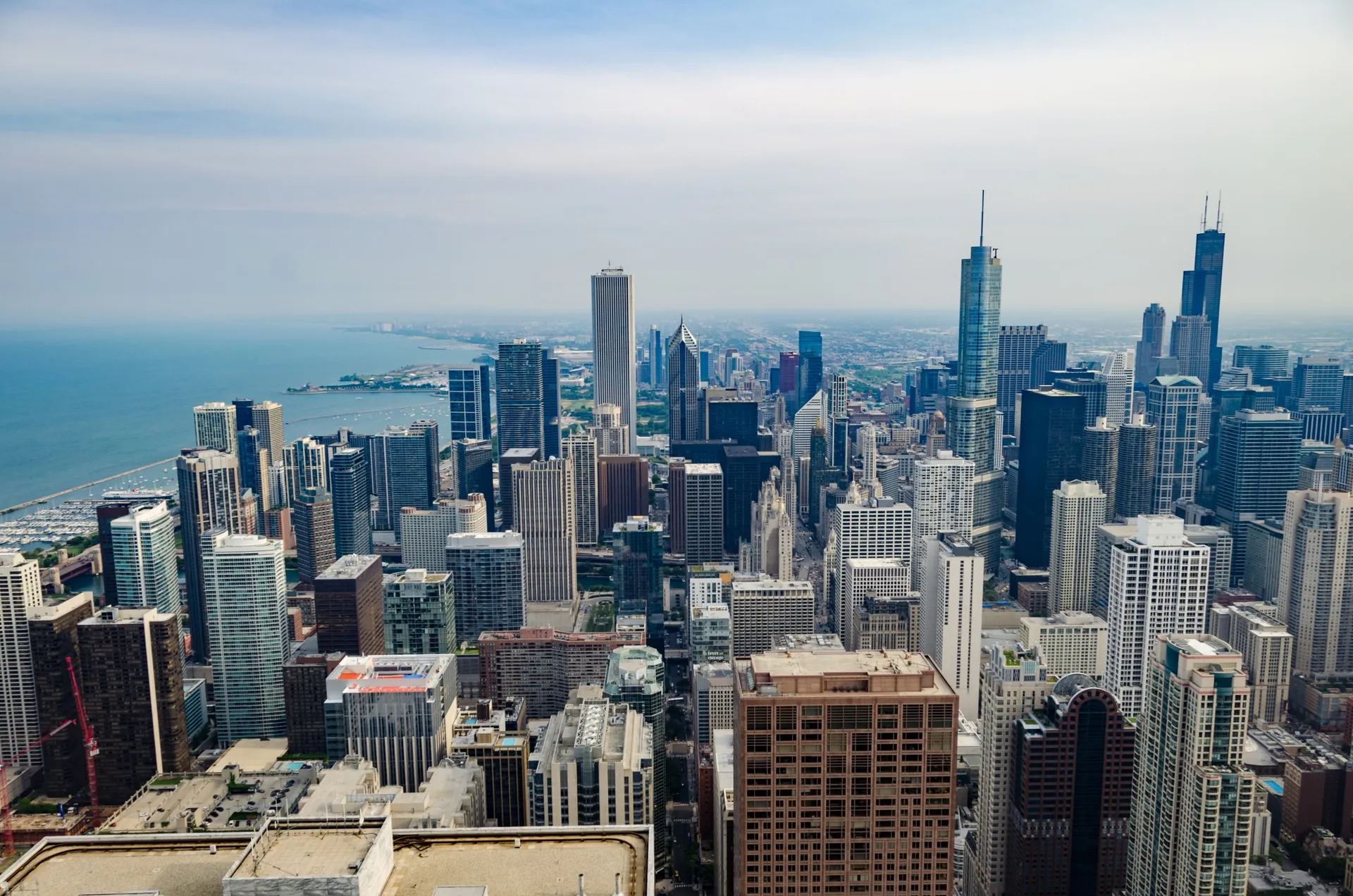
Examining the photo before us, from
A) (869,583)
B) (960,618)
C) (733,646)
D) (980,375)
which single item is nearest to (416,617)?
(733,646)

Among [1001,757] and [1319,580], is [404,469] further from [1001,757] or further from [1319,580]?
[1319,580]

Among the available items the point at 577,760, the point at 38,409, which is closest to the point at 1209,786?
the point at 577,760

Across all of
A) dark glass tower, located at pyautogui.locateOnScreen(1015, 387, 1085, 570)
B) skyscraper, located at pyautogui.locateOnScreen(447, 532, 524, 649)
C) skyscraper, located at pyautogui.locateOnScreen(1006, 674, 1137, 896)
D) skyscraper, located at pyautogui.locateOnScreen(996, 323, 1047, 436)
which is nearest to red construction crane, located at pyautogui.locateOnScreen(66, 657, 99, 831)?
skyscraper, located at pyautogui.locateOnScreen(447, 532, 524, 649)

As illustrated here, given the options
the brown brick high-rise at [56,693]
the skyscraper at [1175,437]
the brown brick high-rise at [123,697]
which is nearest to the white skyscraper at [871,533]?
the skyscraper at [1175,437]

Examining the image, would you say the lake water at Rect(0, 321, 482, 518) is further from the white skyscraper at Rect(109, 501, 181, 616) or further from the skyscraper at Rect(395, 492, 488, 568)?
the skyscraper at Rect(395, 492, 488, 568)

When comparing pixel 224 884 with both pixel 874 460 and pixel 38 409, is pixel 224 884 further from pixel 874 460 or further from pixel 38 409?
pixel 874 460

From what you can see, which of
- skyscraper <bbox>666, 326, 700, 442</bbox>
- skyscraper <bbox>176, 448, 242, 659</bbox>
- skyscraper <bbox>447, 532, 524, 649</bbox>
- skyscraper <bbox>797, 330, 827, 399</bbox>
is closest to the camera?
skyscraper <bbox>176, 448, 242, 659</bbox>

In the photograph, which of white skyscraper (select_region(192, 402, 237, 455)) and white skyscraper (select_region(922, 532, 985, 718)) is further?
white skyscraper (select_region(192, 402, 237, 455))
